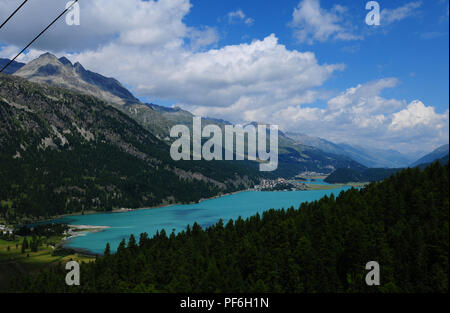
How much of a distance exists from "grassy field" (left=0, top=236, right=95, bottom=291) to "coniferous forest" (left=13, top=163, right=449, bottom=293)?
24.1 m

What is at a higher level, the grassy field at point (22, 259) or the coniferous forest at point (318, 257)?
the coniferous forest at point (318, 257)

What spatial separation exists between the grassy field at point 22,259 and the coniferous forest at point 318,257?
24.1 metres

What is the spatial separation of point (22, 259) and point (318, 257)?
399ft

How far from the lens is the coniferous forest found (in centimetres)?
6244

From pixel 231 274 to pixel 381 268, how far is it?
31.4 meters

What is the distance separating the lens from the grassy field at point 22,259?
10831 centimetres

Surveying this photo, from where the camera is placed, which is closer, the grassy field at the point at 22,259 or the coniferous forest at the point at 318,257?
the coniferous forest at the point at 318,257

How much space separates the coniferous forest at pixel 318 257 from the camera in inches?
2458

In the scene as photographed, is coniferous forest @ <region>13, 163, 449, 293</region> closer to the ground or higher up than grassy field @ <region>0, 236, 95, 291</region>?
higher up

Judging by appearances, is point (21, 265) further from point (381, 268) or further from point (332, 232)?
point (381, 268)

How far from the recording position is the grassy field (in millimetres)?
108312

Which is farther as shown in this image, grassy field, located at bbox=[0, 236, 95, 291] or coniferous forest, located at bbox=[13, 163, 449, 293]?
grassy field, located at bbox=[0, 236, 95, 291]

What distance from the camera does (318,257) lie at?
6925 cm
